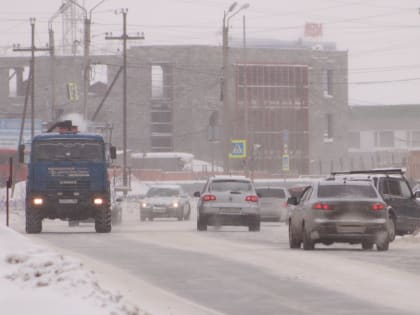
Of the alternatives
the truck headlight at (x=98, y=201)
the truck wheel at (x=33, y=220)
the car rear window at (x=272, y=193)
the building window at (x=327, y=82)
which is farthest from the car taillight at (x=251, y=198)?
the building window at (x=327, y=82)

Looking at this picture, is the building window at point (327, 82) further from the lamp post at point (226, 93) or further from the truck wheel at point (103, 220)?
the truck wheel at point (103, 220)

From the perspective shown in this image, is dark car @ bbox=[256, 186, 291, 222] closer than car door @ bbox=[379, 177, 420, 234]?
No

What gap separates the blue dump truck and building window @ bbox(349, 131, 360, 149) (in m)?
133

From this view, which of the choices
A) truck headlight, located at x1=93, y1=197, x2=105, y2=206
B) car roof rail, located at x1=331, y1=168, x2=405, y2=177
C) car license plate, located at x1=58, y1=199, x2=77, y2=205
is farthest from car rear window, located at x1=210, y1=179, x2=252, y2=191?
car roof rail, located at x1=331, y1=168, x2=405, y2=177

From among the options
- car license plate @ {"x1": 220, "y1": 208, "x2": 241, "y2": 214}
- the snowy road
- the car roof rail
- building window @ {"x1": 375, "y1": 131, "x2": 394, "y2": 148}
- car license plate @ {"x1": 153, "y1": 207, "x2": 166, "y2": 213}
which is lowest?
car license plate @ {"x1": 153, "y1": 207, "x2": 166, "y2": 213}

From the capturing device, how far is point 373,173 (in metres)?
33.9

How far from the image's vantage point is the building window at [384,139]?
538ft

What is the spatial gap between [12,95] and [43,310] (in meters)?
119

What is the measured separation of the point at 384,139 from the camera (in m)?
165

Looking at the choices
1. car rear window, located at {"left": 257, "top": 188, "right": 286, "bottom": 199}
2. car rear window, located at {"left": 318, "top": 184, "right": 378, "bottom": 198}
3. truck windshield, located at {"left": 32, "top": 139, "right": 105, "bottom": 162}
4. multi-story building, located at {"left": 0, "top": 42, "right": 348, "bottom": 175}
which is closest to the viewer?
car rear window, located at {"left": 318, "top": 184, "right": 378, "bottom": 198}

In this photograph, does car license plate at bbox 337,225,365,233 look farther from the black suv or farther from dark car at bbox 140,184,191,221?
dark car at bbox 140,184,191,221

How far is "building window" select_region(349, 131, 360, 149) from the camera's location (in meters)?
167

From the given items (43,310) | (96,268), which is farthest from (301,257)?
(43,310)

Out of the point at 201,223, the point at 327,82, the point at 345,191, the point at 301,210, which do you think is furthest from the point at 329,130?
the point at 345,191
